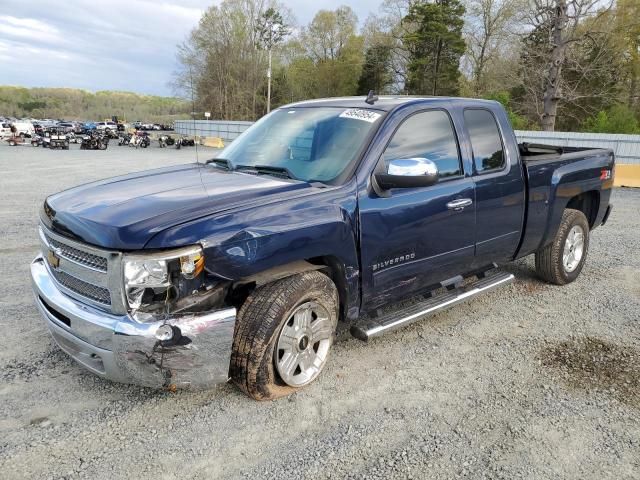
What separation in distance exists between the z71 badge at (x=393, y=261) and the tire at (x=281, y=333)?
14.3 inches

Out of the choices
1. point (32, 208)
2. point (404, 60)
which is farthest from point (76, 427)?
point (404, 60)

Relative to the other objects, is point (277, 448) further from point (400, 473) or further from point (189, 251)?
point (189, 251)

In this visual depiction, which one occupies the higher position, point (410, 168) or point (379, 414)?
point (410, 168)

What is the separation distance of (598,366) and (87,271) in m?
3.57

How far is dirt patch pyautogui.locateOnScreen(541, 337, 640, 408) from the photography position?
3324 mm

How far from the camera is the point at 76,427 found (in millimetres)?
2732

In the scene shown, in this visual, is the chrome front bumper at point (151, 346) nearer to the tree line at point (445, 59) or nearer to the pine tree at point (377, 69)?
the tree line at point (445, 59)

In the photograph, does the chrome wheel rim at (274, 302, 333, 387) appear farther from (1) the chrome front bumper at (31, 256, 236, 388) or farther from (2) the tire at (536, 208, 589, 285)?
(2) the tire at (536, 208, 589, 285)

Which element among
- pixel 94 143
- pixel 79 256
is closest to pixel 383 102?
pixel 79 256

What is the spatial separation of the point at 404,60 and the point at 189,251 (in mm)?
52149

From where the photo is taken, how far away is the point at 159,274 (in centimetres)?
251

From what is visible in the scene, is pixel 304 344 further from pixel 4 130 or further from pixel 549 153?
pixel 4 130

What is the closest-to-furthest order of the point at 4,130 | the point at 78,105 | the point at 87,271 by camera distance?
the point at 87,271, the point at 4,130, the point at 78,105

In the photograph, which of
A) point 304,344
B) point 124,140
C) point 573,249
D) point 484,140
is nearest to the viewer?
point 304,344
